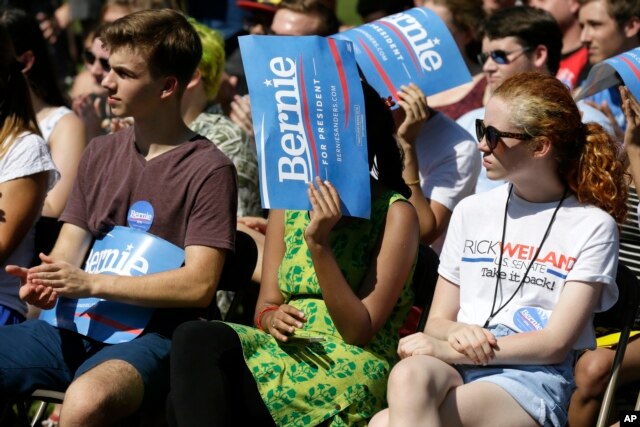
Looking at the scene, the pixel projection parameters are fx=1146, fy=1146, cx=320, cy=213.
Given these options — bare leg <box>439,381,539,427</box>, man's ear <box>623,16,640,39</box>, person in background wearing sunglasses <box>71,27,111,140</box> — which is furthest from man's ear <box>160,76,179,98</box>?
man's ear <box>623,16,640,39</box>

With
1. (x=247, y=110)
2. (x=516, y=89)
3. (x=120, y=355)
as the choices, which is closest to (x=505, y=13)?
(x=247, y=110)

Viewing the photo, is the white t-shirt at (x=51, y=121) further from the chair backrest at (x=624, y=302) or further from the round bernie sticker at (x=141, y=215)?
the chair backrest at (x=624, y=302)

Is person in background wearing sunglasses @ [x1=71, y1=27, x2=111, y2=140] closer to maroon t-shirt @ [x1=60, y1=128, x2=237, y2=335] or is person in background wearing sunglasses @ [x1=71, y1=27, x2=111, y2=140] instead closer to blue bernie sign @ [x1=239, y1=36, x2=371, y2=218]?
maroon t-shirt @ [x1=60, y1=128, x2=237, y2=335]

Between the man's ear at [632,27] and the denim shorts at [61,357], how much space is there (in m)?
3.09

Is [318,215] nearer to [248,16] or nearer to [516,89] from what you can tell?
Answer: [516,89]

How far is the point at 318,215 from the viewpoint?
3.78 metres

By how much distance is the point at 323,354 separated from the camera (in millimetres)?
3873

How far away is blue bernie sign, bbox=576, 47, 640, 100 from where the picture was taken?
4.25 meters

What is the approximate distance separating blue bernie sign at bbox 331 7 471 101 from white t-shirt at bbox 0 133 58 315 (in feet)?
4.42

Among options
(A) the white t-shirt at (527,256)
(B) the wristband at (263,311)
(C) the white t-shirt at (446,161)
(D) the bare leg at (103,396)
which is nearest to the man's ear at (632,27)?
(C) the white t-shirt at (446,161)

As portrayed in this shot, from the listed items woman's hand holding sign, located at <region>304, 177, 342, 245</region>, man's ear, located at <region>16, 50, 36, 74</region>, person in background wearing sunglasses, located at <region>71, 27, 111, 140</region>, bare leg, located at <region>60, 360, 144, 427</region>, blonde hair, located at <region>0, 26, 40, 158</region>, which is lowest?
person in background wearing sunglasses, located at <region>71, 27, 111, 140</region>

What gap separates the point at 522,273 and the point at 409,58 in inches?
52.7

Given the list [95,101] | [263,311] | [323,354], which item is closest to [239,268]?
[263,311]

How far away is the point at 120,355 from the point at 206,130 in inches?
70.7
